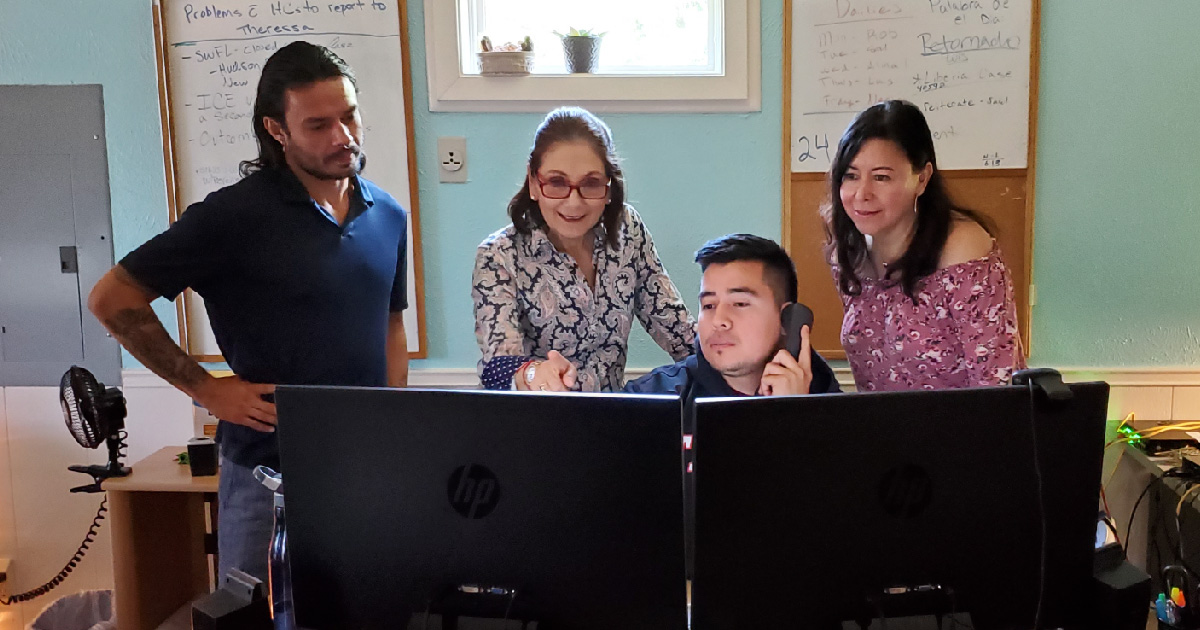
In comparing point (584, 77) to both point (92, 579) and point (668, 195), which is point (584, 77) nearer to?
point (668, 195)

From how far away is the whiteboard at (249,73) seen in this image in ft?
7.50

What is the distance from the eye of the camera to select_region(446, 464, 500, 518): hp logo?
2.64 ft

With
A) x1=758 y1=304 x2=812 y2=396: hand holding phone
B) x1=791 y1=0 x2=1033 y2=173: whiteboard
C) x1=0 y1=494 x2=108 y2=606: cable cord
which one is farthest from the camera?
x1=0 y1=494 x2=108 y2=606: cable cord

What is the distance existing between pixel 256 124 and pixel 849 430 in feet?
4.16

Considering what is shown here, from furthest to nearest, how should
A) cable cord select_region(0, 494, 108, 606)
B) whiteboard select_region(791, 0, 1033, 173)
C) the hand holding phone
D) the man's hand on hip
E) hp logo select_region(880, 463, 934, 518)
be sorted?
1. cable cord select_region(0, 494, 108, 606)
2. whiteboard select_region(791, 0, 1033, 173)
3. the man's hand on hip
4. the hand holding phone
5. hp logo select_region(880, 463, 934, 518)

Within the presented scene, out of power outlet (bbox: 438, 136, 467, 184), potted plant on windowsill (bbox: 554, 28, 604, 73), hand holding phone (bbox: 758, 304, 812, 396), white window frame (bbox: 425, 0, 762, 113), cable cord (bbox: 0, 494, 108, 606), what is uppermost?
potted plant on windowsill (bbox: 554, 28, 604, 73)

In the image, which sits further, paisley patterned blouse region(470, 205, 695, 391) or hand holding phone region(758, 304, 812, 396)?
paisley patterned blouse region(470, 205, 695, 391)

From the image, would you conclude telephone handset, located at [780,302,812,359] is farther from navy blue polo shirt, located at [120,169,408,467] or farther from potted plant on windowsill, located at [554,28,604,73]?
potted plant on windowsill, located at [554,28,604,73]

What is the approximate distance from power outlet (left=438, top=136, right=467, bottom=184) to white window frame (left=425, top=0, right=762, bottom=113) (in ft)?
0.31

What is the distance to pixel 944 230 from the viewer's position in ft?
4.83

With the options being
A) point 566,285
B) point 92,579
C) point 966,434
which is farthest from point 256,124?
point 92,579

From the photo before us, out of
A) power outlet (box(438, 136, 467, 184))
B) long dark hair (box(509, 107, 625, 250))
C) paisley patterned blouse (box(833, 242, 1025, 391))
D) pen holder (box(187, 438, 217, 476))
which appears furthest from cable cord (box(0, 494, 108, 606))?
paisley patterned blouse (box(833, 242, 1025, 391))

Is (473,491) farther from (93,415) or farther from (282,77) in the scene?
(93,415)

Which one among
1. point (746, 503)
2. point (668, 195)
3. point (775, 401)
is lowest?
point (746, 503)
